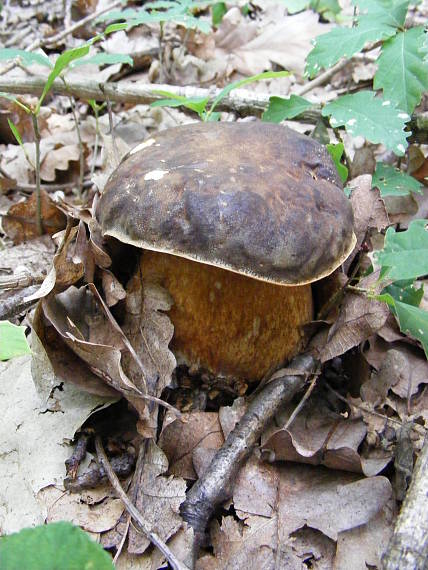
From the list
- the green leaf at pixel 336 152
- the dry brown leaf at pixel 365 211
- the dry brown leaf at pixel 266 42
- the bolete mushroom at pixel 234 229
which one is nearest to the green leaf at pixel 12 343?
the bolete mushroom at pixel 234 229

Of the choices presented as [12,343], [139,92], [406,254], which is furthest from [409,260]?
[139,92]

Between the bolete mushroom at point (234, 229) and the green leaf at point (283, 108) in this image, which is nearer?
the bolete mushroom at point (234, 229)

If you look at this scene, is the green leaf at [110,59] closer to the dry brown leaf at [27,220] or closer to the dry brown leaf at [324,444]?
the dry brown leaf at [27,220]

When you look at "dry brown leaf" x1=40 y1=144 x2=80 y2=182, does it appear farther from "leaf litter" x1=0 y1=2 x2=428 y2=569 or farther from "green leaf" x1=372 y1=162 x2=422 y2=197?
"green leaf" x1=372 y1=162 x2=422 y2=197

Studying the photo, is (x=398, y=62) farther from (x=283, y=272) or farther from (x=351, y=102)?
(x=283, y=272)

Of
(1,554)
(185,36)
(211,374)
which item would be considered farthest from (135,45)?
(1,554)

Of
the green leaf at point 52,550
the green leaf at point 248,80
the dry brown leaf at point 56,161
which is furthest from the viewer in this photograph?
the dry brown leaf at point 56,161
